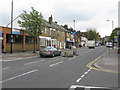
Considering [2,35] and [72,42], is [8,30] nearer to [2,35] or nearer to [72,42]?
[2,35]

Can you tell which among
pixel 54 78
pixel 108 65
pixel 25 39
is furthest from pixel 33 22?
pixel 54 78

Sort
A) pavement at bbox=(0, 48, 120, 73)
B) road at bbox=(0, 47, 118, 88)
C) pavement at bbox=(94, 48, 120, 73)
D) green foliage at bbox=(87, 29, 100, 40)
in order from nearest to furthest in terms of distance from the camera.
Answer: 1. road at bbox=(0, 47, 118, 88)
2. pavement at bbox=(94, 48, 120, 73)
3. pavement at bbox=(0, 48, 120, 73)
4. green foliage at bbox=(87, 29, 100, 40)

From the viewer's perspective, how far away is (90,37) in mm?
124875

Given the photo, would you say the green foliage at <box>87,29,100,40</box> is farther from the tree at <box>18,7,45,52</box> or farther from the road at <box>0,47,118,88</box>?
the road at <box>0,47,118,88</box>

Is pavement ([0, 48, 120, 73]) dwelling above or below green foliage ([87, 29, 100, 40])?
below

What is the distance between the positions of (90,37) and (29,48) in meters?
89.1

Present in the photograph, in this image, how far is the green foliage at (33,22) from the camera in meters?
32.5

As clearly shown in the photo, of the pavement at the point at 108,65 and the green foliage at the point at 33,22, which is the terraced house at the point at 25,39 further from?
the pavement at the point at 108,65

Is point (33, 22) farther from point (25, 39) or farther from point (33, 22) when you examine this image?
point (25, 39)

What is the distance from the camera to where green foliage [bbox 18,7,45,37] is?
32531mm

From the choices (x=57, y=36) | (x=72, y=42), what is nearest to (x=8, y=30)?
(x=57, y=36)

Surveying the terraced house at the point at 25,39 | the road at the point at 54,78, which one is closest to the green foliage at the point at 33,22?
the terraced house at the point at 25,39

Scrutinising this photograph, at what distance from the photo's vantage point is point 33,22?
3253 centimetres

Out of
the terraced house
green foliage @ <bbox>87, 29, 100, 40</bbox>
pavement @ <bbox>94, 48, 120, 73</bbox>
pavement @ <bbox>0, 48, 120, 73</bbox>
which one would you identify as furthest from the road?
green foliage @ <bbox>87, 29, 100, 40</bbox>
